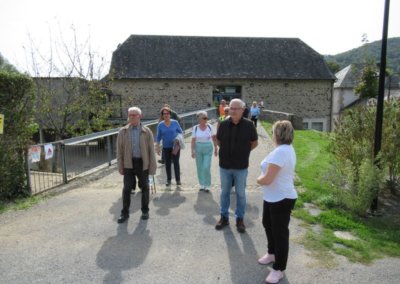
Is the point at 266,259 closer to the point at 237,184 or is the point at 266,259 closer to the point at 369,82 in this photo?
the point at 237,184

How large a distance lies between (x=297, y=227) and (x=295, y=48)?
2978cm

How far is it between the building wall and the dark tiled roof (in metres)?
0.64

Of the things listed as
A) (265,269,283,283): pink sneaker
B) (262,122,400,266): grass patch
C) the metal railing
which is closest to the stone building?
the metal railing

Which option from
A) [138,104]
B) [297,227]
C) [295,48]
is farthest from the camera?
[295,48]

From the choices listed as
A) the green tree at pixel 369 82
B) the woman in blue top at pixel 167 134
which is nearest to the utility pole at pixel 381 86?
the woman in blue top at pixel 167 134

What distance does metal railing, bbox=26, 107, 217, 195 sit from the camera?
6.99 meters

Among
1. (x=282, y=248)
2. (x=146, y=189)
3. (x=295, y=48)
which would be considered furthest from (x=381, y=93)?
(x=295, y=48)

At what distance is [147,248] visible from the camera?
4.44 m

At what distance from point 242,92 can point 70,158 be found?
22556 mm

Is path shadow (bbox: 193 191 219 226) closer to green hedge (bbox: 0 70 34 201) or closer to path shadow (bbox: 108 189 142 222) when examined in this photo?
path shadow (bbox: 108 189 142 222)

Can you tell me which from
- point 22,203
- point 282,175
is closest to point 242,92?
point 22,203

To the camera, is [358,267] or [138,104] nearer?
[358,267]

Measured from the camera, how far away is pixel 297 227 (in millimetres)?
5160

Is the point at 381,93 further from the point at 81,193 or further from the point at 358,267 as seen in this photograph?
the point at 81,193
